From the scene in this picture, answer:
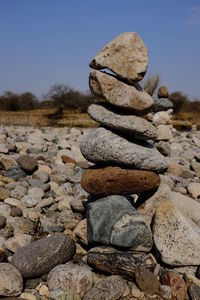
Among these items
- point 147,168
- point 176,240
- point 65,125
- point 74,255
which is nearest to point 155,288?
point 176,240

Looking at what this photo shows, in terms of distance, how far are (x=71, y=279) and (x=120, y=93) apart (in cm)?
272

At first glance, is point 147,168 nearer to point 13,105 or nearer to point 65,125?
point 65,125

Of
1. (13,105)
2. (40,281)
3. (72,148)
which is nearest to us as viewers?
(40,281)

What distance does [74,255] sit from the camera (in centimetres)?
541

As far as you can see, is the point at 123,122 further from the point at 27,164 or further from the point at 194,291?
the point at 27,164

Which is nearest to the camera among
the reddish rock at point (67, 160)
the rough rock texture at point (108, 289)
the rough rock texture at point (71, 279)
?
the rough rock texture at point (108, 289)

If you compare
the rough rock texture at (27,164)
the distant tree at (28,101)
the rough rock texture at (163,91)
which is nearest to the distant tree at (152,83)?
the rough rock texture at (163,91)

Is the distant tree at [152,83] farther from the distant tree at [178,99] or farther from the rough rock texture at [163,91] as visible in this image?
the distant tree at [178,99]

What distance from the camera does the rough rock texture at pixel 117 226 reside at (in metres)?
4.91

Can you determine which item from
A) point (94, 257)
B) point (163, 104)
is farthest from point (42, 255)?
point (163, 104)

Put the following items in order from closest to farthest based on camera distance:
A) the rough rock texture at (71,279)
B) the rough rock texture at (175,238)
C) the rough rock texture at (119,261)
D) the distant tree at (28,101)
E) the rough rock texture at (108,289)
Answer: the rough rock texture at (108,289)
the rough rock texture at (71,279)
the rough rock texture at (119,261)
the rough rock texture at (175,238)
the distant tree at (28,101)

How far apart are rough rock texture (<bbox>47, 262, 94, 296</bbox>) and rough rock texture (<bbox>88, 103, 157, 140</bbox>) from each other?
2131 mm

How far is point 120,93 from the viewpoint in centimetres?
529

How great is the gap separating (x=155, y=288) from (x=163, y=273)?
1.04 ft
